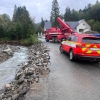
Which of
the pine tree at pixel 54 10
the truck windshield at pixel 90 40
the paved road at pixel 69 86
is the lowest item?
the paved road at pixel 69 86

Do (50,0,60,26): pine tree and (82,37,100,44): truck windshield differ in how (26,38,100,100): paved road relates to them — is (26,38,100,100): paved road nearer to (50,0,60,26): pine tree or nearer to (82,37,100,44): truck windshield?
(82,37,100,44): truck windshield

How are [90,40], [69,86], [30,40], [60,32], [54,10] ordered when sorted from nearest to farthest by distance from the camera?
[69,86], [90,40], [60,32], [30,40], [54,10]

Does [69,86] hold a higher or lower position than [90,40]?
lower

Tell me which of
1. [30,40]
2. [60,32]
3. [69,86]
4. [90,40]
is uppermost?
[60,32]

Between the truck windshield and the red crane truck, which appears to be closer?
the truck windshield

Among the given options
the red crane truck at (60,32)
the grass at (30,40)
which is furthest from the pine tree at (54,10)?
the red crane truck at (60,32)

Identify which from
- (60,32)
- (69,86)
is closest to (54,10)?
(60,32)

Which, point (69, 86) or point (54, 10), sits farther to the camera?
point (54, 10)

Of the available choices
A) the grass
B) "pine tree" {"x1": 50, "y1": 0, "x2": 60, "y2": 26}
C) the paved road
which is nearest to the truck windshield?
the paved road

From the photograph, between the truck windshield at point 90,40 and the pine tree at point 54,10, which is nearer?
the truck windshield at point 90,40

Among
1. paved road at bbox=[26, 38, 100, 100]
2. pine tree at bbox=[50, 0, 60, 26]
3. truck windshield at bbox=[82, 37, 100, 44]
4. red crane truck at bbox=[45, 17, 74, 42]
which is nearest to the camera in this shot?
paved road at bbox=[26, 38, 100, 100]

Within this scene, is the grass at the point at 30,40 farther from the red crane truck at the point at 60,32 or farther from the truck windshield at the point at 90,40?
the truck windshield at the point at 90,40

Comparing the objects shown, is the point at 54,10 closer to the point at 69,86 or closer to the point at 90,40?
the point at 90,40

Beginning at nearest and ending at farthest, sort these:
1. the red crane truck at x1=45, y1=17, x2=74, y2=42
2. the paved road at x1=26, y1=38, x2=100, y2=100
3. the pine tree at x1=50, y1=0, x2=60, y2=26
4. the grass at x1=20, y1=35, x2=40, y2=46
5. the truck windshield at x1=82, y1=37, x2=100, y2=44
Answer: the paved road at x1=26, y1=38, x2=100, y2=100 < the truck windshield at x1=82, y1=37, x2=100, y2=44 < the red crane truck at x1=45, y1=17, x2=74, y2=42 < the grass at x1=20, y1=35, x2=40, y2=46 < the pine tree at x1=50, y1=0, x2=60, y2=26
